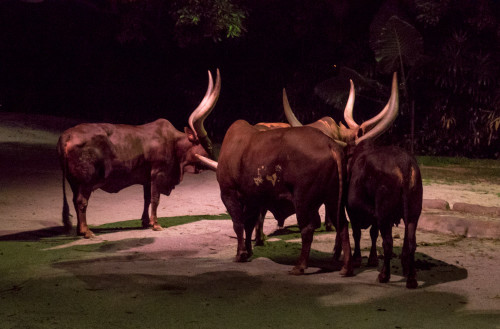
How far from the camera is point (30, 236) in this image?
29.6 ft

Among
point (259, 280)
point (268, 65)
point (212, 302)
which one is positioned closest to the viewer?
point (212, 302)

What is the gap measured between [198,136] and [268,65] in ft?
37.4

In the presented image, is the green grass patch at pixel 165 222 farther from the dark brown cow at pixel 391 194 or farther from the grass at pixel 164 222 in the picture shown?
the dark brown cow at pixel 391 194

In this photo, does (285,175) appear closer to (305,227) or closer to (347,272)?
(305,227)

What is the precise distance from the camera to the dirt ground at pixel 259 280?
5.25 metres

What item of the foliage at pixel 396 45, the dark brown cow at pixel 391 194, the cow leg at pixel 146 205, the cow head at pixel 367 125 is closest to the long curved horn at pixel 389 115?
the cow head at pixel 367 125

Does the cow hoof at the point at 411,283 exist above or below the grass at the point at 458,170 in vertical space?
below

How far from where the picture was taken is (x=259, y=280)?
6324 millimetres

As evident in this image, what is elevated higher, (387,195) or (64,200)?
(387,195)

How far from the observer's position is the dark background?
18.1m

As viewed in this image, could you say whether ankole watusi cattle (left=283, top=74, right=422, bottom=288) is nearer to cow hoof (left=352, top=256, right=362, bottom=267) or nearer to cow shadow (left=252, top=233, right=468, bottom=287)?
cow shadow (left=252, top=233, right=468, bottom=287)

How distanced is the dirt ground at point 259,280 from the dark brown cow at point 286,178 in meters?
0.45

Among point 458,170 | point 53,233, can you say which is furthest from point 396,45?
point 53,233

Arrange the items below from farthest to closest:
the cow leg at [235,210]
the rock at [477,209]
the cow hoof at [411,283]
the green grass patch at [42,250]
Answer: the rock at [477,209], the cow leg at [235,210], the green grass patch at [42,250], the cow hoof at [411,283]
